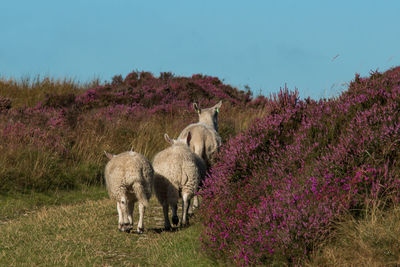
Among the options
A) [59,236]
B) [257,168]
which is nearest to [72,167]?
[59,236]

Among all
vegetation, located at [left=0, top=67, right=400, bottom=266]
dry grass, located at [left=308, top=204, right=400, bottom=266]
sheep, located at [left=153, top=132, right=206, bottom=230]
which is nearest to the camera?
dry grass, located at [left=308, top=204, right=400, bottom=266]

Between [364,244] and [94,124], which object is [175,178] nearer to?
[364,244]

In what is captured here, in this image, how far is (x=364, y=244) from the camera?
565 centimetres

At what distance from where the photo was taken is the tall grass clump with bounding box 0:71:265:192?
15.1 m

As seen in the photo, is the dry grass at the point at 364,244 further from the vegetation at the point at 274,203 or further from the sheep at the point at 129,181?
the sheep at the point at 129,181

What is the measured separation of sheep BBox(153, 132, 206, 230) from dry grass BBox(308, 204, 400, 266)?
11.0 ft

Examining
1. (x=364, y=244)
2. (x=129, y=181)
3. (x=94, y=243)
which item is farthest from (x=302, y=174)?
(x=94, y=243)

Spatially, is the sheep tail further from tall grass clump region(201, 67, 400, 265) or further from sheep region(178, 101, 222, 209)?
sheep region(178, 101, 222, 209)

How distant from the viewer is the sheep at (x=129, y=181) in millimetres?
8461

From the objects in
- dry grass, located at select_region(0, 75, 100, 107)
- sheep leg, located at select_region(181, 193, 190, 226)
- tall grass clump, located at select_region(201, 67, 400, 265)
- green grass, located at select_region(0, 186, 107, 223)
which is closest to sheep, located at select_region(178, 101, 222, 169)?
tall grass clump, located at select_region(201, 67, 400, 265)

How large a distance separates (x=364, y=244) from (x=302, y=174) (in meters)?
1.43

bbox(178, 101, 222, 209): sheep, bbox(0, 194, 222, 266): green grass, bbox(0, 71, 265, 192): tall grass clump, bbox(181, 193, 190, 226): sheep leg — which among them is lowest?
bbox(0, 194, 222, 266): green grass

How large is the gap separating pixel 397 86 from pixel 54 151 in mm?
11217

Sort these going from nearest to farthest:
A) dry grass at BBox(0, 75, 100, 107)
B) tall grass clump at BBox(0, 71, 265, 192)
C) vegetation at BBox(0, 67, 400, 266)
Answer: vegetation at BBox(0, 67, 400, 266) → tall grass clump at BBox(0, 71, 265, 192) → dry grass at BBox(0, 75, 100, 107)
